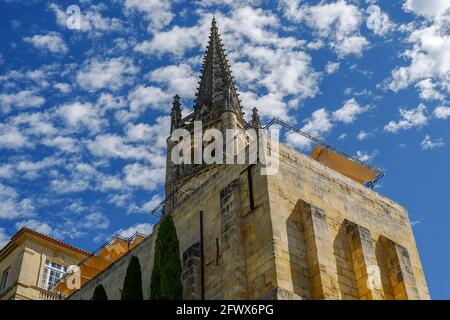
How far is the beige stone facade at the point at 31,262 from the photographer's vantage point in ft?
97.7

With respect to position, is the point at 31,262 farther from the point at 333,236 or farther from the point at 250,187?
the point at 333,236

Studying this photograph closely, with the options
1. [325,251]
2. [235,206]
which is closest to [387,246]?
[325,251]

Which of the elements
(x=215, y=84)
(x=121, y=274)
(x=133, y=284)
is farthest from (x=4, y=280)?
(x=215, y=84)

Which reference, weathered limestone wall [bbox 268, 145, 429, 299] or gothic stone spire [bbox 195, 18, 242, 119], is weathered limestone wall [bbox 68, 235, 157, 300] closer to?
weathered limestone wall [bbox 268, 145, 429, 299]

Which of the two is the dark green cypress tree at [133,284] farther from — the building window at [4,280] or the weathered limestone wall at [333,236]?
the building window at [4,280]

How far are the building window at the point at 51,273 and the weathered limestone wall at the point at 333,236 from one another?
17.0 metres

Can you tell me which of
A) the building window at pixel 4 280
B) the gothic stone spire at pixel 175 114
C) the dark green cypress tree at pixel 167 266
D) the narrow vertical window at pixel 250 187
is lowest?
the dark green cypress tree at pixel 167 266

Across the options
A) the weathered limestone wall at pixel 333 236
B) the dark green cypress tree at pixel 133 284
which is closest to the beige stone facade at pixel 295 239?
the weathered limestone wall at pixel 333 236

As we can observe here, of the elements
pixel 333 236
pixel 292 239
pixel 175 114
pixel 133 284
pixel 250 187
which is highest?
pixel 175 114

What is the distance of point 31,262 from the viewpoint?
3106 centimetres

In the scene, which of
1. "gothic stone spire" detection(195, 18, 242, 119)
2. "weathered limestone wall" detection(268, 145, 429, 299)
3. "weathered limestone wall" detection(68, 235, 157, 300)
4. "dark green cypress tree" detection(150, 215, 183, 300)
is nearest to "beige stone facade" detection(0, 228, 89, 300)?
"weathered limestone wall" detection(68, 235, 157, 300)

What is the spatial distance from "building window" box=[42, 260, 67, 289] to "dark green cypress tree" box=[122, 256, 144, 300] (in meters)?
12.7

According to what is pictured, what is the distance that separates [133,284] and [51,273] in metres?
13.8
